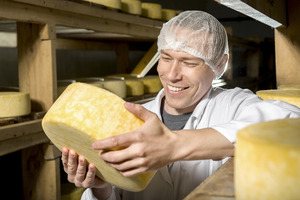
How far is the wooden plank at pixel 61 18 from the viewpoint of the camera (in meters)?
2.07

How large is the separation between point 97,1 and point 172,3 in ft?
18.4

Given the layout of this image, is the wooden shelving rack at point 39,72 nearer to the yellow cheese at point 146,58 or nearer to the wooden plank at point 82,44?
the wooden plank at point 82,44

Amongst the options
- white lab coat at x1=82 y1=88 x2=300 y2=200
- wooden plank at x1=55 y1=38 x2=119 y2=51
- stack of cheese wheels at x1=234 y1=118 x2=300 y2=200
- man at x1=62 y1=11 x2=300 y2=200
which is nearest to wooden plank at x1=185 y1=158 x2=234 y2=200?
stack of cheese wheels at x1=234 y1=118 x2=300 y2=200

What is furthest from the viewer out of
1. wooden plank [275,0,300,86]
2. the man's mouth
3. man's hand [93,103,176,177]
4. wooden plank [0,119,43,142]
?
wooden plank [275,0,300,86]

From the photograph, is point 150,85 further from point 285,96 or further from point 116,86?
point 285,96

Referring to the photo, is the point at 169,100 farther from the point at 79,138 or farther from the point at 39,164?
the point at 39,164

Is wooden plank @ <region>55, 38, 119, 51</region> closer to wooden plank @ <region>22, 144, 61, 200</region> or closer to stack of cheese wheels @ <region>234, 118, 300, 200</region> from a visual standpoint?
wooden plank @ <region>22, 144, 61, 200</region>

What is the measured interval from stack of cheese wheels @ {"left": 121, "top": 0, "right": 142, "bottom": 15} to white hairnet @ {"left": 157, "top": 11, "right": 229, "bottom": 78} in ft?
5.26

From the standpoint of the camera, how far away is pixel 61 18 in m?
2.48

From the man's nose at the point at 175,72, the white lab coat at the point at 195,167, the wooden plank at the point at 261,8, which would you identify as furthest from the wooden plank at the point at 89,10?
the wooden plank at the point at 261,8

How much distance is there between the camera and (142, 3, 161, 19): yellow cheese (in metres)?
3.60

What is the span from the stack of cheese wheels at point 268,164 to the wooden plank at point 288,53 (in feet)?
5.53

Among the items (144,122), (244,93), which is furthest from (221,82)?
(144,122)

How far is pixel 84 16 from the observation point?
274 centimetres
